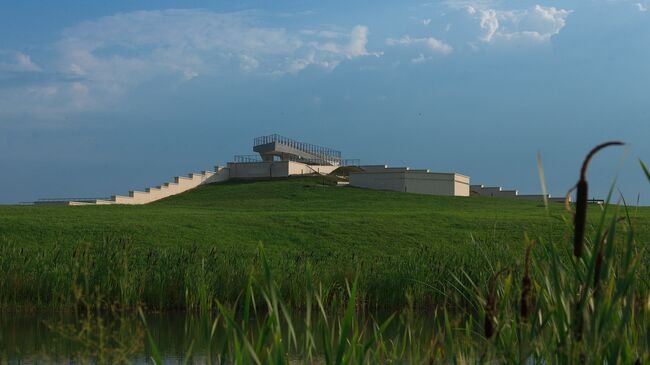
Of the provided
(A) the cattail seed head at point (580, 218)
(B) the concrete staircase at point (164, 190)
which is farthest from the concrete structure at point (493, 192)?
(A) the cattail seed head at point (580, 218)

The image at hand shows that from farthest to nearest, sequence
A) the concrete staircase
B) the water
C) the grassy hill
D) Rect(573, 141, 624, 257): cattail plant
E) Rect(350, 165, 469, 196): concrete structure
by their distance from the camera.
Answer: Rect(350, 165, 469, 196): concrete structure
the concrete staircase
the grassy hill
the water
Rect(573, 141, 624, 257): cattail plant

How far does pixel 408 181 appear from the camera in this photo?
157ft

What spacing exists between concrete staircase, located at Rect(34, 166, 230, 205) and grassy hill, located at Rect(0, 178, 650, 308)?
1.33 m

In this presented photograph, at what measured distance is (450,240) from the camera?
74.9ft

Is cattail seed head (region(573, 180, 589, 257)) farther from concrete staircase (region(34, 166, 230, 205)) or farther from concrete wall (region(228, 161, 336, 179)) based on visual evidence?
concrete wall (region(228, 161, 336, 179))

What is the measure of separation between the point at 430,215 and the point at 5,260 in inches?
676

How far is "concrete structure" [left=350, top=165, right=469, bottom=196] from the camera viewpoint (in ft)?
157

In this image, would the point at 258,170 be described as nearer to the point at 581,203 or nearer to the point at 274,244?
the point at 274,244

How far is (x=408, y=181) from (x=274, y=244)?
2686cm

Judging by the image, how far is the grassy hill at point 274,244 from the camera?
1233 cm

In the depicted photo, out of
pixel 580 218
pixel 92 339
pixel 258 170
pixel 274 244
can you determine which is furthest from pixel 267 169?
pixel 580 218

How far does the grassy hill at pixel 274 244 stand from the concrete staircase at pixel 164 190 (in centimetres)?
133

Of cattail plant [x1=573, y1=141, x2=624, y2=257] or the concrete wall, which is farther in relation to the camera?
the concrete wall

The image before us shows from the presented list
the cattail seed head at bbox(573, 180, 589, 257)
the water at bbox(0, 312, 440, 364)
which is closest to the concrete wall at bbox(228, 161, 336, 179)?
the water at bbox(0, 312, 440, 364)
